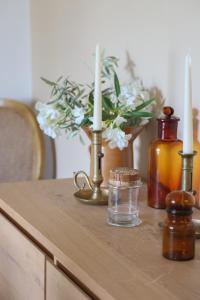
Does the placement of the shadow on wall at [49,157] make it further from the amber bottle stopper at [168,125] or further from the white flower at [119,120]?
the amber bottle stopper at [168,125]

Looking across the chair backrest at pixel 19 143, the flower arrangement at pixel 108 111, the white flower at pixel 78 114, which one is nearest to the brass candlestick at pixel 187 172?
the flower arrangement at pixel 108 111

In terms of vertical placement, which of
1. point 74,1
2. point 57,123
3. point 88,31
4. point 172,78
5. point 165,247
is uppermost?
point 74,1

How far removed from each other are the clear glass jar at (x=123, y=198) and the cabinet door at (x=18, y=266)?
0.64ft

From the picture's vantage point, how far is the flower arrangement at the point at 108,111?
1.50 meters

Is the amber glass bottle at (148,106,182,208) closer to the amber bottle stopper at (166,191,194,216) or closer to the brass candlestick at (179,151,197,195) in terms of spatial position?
the brass candlestick at (179,151,197,195)

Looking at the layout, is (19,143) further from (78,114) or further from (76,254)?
(76,254)

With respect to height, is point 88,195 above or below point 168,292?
above

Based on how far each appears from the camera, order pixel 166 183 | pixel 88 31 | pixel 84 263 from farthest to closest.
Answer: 1. pixel 88 31
2. pixel 166 183
3. pixel 84 263

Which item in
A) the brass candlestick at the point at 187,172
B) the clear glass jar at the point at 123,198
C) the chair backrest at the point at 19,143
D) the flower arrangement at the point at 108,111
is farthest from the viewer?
the chair backrest at the point at 19,143

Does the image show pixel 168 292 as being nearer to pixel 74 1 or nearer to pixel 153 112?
pixel 153 112

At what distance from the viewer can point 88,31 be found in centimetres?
201

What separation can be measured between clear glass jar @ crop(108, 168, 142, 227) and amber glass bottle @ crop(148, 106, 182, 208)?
80 mm

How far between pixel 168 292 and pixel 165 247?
0.16m

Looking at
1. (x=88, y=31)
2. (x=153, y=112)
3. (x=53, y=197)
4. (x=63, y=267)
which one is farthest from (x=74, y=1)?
(x=63, y=267)
